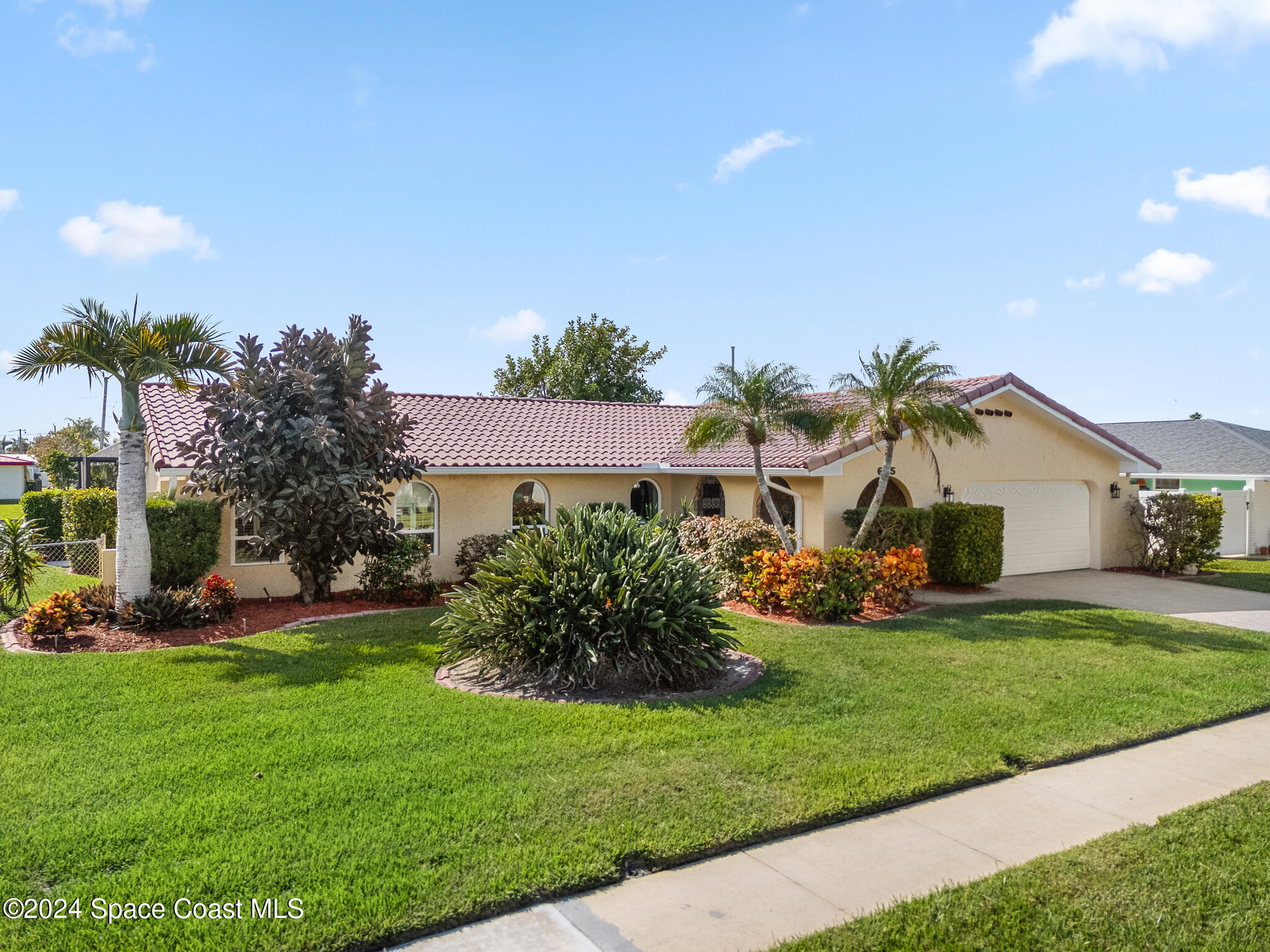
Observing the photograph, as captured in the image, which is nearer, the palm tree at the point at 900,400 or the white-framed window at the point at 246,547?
the palm tree at the point at 900,400

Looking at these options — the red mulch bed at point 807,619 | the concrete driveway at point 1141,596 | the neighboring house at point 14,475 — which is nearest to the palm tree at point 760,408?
the red mulch bed at point 807,619

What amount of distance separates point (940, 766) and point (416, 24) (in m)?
13.2

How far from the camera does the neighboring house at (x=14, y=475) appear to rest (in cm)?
5278

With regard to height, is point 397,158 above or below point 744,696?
above

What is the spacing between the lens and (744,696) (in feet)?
27.3

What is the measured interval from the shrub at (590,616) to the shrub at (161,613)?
5144mm

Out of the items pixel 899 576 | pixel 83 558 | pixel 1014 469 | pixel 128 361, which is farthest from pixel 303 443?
pixel 1014 469

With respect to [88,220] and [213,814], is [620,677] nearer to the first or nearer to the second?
[213,814]

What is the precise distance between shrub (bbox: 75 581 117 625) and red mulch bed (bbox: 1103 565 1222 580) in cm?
2063

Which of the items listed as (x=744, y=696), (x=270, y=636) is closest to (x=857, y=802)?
(x=744, y=696)

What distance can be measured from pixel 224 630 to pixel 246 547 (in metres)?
3.09

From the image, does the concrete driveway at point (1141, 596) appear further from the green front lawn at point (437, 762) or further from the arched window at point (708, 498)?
the arched window at point (708, 498)

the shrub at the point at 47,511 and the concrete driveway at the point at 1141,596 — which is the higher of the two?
the shrub at the point at 47,511

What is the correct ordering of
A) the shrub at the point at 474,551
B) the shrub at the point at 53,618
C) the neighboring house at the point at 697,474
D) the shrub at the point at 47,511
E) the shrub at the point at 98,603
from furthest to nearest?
the shrub at the point at 47,511 < the shrub at the point at 474,551 < the neighboring house at the point at 697,474 < the shrub at the point at 98,603 < the shrub at the point at 53,618
